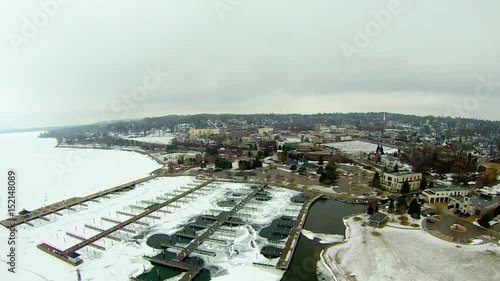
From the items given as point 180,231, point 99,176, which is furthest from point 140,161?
point 180,231

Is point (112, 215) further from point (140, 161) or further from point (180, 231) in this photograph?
point (140, 161)

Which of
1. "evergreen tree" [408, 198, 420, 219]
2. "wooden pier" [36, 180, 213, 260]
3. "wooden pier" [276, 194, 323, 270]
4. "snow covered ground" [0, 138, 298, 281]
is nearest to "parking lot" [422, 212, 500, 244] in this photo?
"evergreen tree" [408, 198, 420, 219]

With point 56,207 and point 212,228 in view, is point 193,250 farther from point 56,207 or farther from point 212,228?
point 56,207

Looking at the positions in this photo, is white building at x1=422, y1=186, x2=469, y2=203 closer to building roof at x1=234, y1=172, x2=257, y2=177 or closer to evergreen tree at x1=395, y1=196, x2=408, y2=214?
evergreen tree at x1=395, y1=196, x2=408, y2=214

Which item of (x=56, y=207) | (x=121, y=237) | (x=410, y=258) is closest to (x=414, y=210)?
(x=410, y=258)

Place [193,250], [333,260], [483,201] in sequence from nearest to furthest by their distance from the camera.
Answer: [333,260], [193,250], [483,201]

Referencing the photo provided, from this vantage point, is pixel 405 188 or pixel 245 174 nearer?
pixel 405 188

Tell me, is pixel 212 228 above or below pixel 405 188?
below

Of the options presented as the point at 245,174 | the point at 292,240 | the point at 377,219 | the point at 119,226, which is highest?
the point at 245,174
